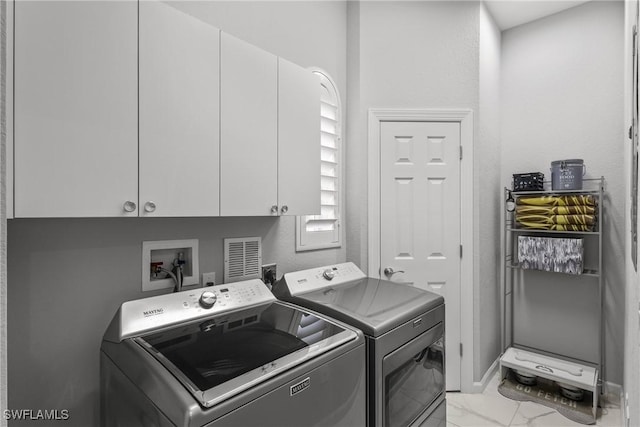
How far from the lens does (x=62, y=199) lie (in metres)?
1.03

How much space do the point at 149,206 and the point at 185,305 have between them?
49 cm

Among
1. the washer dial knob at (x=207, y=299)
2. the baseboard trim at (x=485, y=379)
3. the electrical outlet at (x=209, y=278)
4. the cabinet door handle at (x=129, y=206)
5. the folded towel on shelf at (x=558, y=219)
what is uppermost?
the cabinet door handle at (x=129, y=206)

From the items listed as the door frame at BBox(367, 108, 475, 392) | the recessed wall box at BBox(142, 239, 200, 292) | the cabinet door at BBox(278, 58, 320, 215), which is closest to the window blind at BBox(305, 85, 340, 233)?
the door frame at BBox(367, 108, 475, 392)

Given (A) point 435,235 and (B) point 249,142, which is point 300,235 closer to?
(B) point 249,142

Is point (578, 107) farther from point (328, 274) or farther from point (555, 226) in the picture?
point (328, 274)

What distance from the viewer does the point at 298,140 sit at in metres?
1.77

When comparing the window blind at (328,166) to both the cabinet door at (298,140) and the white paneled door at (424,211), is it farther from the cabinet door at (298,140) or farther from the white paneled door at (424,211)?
the cabinet door at (298,140)

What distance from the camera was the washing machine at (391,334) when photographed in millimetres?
1458

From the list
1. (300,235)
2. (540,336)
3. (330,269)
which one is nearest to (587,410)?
(540,336)

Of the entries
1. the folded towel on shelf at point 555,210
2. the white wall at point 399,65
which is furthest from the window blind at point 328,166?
the folded towel on shelf at point 555,210

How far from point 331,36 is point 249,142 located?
4.78ft

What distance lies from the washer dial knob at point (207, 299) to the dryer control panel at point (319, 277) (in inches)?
17.4

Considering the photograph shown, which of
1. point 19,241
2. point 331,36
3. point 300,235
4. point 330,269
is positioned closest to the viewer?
point 19,241

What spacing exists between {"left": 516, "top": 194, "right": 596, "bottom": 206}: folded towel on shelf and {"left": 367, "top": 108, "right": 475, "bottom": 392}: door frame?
56 centimetres
